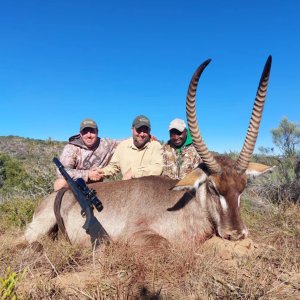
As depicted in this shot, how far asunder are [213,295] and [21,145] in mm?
33402

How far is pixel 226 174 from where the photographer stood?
4.40 metres

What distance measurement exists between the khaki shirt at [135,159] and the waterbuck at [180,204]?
0.99 m

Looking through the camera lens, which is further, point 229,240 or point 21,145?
point 21,145

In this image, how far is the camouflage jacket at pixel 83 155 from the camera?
6.80 m

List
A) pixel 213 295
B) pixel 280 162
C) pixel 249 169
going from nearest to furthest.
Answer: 1. pixel 213 295
2. pixel 249 169
3. pixel 280 162

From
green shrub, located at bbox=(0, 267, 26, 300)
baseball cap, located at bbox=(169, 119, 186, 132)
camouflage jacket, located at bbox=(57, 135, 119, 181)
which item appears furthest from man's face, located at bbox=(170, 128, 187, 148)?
green shrub, located at bbox=(0, 267, 26, 300)

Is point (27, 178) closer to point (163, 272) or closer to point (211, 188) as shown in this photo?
point (211, 188)

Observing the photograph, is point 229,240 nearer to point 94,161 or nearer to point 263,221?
point 263,221

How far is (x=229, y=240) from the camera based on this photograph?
13.5ft

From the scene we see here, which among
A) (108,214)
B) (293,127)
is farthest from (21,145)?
(108,214)

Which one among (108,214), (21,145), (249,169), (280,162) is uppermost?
(21,145)

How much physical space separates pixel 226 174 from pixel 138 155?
2.53m

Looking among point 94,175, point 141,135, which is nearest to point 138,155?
point 141,135

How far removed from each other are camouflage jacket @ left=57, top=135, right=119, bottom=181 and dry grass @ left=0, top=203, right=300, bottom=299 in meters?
2.33
